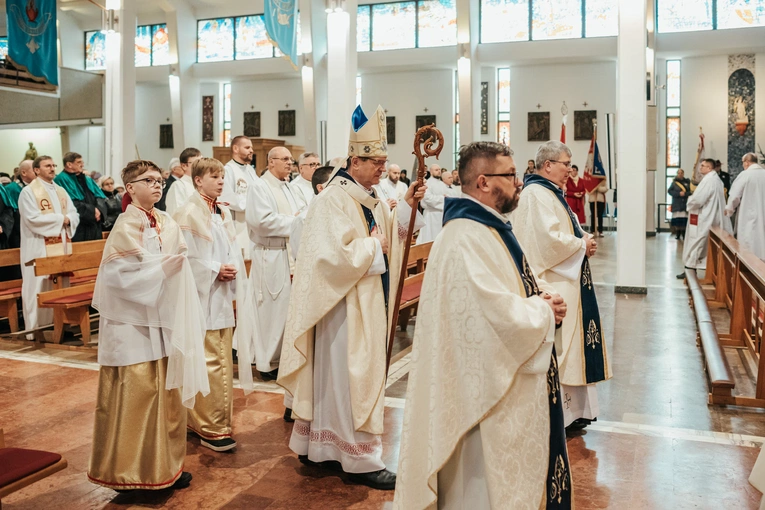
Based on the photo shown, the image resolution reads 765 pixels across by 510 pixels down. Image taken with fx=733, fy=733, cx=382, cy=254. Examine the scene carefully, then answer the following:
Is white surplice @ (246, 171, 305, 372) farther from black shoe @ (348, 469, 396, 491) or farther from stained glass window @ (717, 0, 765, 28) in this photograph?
stained glass window @ (717, 0, 765, 28)

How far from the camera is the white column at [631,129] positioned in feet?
30.5

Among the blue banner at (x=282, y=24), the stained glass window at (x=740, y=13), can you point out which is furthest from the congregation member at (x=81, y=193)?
the stained glass window at (x=740, y=13)

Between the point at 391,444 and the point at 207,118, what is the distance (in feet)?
70.5

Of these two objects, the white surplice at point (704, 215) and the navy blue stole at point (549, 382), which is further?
the white surplice at point (704, 215)

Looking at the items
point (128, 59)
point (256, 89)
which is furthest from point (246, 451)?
point (256, 89)

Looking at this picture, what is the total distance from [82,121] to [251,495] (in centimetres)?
1898

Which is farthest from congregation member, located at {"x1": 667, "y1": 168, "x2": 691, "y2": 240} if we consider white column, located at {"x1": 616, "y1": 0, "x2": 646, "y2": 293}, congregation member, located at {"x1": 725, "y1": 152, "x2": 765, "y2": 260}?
white column, located at {"x1": 616, "y1": 0, "x2": 646, "y2": 293}

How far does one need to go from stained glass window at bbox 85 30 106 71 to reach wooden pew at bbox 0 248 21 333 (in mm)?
18407

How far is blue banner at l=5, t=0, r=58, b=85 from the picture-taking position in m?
10.8

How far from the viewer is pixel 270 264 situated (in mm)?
5676

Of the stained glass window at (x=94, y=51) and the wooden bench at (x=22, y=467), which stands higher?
the stained glass window at (x=94, y=51)

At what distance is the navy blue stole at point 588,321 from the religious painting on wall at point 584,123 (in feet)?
57.6

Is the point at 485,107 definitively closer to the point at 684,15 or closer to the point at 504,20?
the point at 504,20

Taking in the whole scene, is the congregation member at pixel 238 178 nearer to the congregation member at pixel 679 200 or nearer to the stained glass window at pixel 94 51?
the congregation member at pixel 679 200
